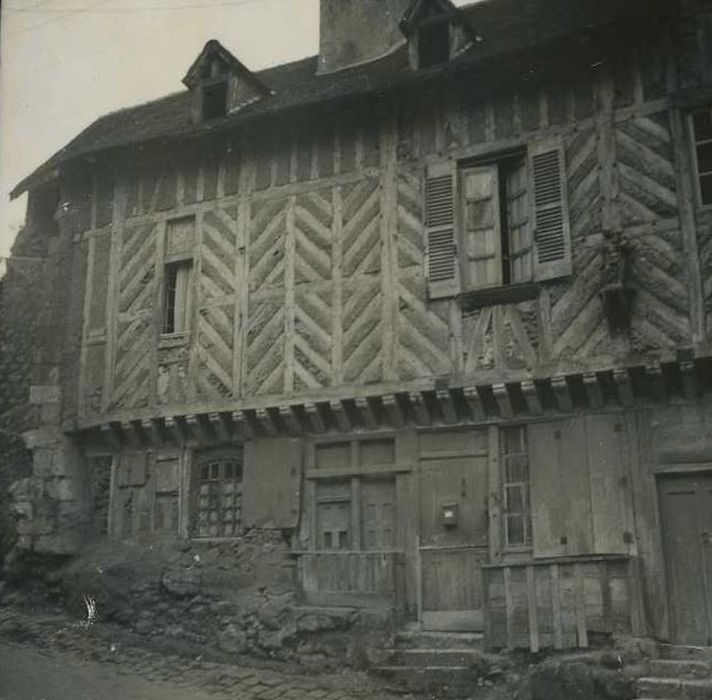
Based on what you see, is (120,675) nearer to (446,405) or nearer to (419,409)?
(419,409)

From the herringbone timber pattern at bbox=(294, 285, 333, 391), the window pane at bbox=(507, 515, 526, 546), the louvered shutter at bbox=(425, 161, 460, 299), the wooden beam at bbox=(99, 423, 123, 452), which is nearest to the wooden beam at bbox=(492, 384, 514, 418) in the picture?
the window pane at bbox=(507, 515, 526, 546)

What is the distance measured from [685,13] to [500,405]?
5.25 meters

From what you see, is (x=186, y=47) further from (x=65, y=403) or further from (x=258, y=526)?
(x=258, y=526)

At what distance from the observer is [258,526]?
40.5ft

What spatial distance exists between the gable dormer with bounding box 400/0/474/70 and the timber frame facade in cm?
4

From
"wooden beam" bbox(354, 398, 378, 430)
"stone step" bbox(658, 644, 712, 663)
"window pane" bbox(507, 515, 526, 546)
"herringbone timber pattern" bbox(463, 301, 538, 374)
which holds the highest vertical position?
"herringbone timber pattern" bbox(463, 301, 538, 374)

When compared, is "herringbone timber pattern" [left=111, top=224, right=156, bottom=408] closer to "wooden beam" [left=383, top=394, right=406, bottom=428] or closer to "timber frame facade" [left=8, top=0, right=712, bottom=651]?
"timber frame facade" [left=8, top=0, right=712, bottom=651]

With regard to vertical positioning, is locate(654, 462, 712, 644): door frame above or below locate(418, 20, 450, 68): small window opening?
below

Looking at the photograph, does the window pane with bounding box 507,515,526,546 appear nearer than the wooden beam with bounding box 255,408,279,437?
Yes

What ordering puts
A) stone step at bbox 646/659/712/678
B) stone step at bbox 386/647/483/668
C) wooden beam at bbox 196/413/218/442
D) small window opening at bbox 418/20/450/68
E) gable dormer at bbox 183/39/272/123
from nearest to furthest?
stone step at bbox 646/659/712/678
stone step at bbox 386/647/483/668
small window opening at bbox 418/20/450/68
wooden beam at bbox 196/413/218/442
gable dormer at bbox 183/39/272/123

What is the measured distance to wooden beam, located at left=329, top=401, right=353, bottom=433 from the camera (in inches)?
470

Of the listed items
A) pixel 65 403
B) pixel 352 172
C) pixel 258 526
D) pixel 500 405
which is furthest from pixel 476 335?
pixel 65 403

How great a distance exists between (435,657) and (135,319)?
6.85 m

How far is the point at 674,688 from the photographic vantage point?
8531 mm
